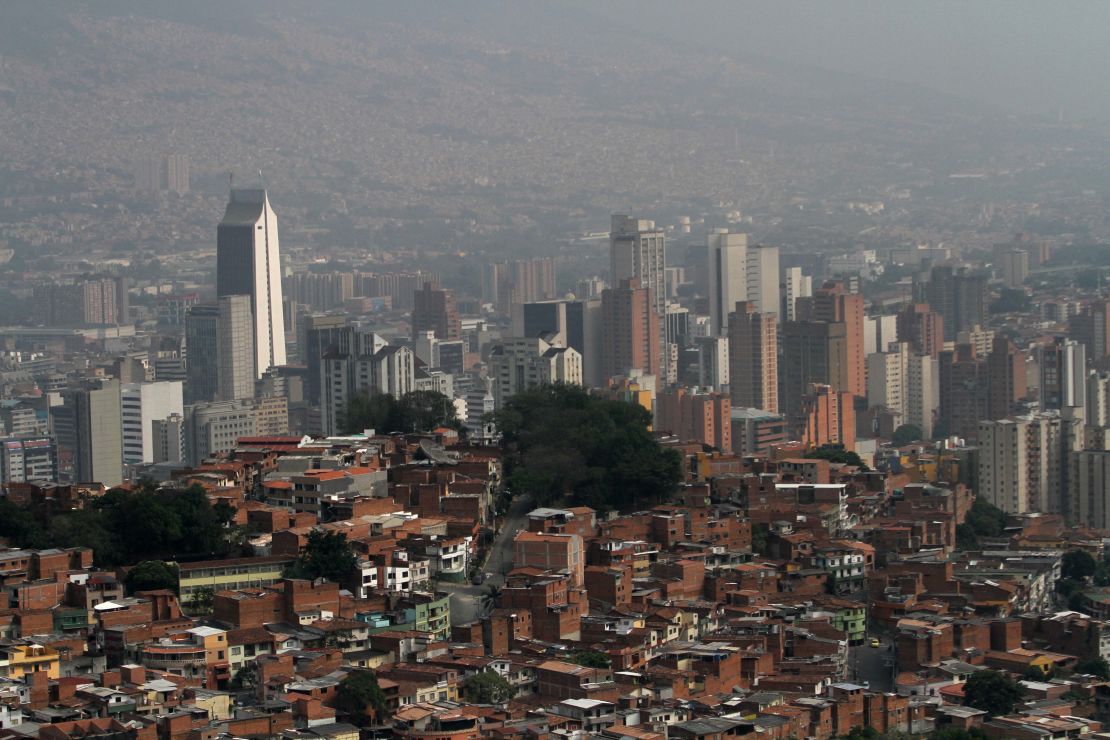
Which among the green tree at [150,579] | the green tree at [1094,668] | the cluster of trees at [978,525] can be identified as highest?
the green tree at [150,579]

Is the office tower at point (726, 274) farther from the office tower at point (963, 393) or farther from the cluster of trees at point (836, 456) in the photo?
the cluster of trees at point (836, 456)

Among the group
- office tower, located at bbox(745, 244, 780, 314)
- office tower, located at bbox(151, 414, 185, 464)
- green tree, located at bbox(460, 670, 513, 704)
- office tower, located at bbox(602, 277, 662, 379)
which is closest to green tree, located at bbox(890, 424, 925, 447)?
office tower, located at bbox(602, 277, 662, 379)

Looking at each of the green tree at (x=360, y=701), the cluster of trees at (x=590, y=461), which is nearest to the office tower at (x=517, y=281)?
the cluster of trees at (x=590, y=461)

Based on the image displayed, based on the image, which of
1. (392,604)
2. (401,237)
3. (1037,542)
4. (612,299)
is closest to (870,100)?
(401,237)

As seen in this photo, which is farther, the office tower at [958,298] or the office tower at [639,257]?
the office tower at [639,257]

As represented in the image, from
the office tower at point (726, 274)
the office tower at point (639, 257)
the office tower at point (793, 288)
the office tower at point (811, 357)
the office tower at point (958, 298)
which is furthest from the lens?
the office tower at point (639, 257)

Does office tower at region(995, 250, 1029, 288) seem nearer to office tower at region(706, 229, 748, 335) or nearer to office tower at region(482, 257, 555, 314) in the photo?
office tower at region(706, 229, 748, 335)
